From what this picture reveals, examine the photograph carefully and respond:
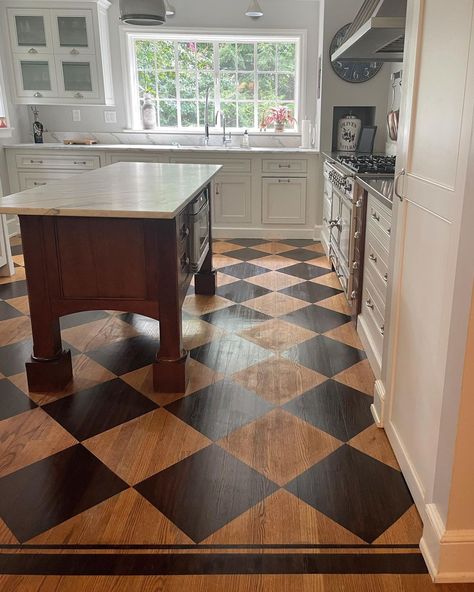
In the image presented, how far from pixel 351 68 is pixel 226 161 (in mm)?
1442

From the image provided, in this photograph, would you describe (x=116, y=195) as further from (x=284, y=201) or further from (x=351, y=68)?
(x=351, y=68)

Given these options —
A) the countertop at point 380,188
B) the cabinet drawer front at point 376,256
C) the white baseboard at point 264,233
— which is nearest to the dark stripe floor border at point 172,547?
the cabinet drawer front at point 376,256

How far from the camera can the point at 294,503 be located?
171 cm

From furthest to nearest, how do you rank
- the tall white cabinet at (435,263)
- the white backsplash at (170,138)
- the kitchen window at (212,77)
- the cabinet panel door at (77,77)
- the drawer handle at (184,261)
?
the white backsplash at (170,138)
the kitchen window at (212,77)
the cabinet panel door at (77,77)
the drawer handle at (184,261)
the tall white cabinet at (435,263)

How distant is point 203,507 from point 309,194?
4.09m

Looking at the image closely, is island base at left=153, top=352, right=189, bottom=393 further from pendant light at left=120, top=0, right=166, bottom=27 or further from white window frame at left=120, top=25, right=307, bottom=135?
white window frame at left=120, top=25, right=307, bottom=135

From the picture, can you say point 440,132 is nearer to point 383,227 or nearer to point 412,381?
point 412,381

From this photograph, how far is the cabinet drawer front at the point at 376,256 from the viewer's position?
239 centimetres

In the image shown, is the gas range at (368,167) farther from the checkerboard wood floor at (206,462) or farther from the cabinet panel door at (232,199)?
the cabinet panel door at (232,199)

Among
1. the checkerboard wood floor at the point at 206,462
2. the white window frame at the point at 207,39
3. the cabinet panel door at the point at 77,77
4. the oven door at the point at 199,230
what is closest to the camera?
the checkerboard wood floor at the point at 206,462

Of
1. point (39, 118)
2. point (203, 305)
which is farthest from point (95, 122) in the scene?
point (203, 305)

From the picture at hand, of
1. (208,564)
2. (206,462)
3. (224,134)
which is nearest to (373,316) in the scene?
(206,462)

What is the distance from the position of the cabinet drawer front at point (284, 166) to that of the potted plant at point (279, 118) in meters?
0.71

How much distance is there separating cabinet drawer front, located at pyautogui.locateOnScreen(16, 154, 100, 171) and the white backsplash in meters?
0.53
